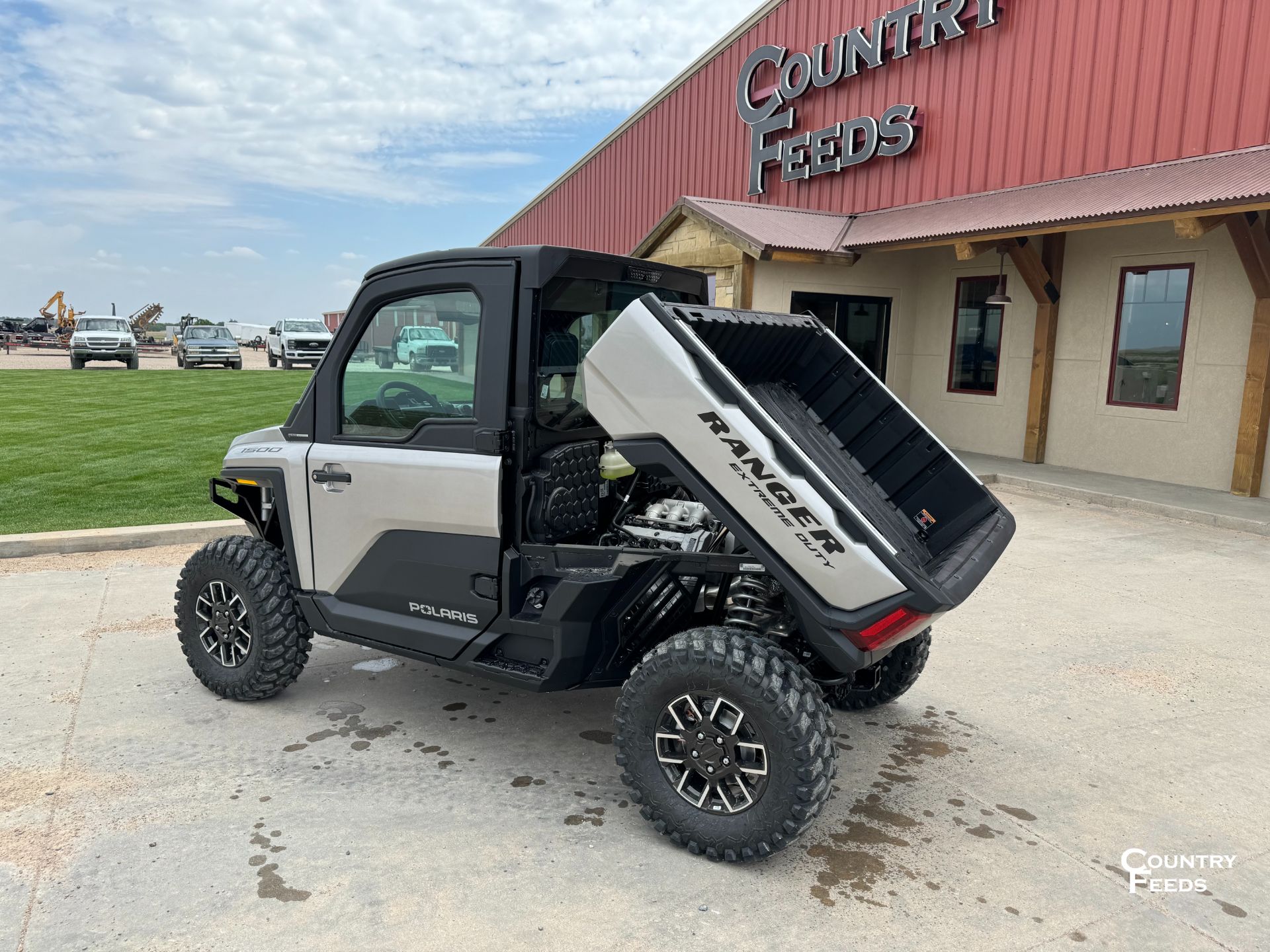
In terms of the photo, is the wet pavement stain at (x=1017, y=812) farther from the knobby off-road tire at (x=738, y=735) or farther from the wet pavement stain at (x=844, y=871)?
the knobby off-road tire at (x=738, y=735)

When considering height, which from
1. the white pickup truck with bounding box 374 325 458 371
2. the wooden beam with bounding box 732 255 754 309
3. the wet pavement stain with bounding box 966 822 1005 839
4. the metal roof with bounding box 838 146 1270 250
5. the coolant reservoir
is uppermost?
the metal roof with bounding box 838 146 1270 250

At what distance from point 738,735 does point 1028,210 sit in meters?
9.92

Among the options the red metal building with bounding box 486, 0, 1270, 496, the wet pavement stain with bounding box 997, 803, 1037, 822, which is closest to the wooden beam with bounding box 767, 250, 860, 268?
the red metal building with bounding box 486, 0, 1270, 496

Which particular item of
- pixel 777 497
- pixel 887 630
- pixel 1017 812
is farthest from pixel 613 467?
pixel 1017 812

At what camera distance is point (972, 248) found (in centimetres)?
1155

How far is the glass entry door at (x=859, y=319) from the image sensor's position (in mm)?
13703

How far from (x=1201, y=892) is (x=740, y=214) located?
1126cm

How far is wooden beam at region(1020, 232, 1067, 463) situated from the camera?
12039 millimetres

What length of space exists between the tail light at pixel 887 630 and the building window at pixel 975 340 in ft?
37.3

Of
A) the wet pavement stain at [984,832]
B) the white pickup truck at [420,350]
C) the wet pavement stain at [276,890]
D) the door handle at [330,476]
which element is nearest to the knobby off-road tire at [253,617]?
the door handle at [330,476]

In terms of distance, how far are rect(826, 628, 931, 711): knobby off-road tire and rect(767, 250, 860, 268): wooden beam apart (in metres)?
8.63

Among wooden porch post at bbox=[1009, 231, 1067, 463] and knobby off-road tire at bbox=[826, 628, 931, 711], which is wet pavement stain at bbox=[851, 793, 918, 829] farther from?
wooden porch post at bbox=[1009, 231, 1067, 463]

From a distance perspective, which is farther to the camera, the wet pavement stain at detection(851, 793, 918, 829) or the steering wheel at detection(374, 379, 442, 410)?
the steering wheel at detection(374, 379, 442, 410)

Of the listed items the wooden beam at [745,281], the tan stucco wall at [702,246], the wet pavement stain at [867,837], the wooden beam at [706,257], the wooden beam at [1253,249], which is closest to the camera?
the wet pavement stain at [867,837]
